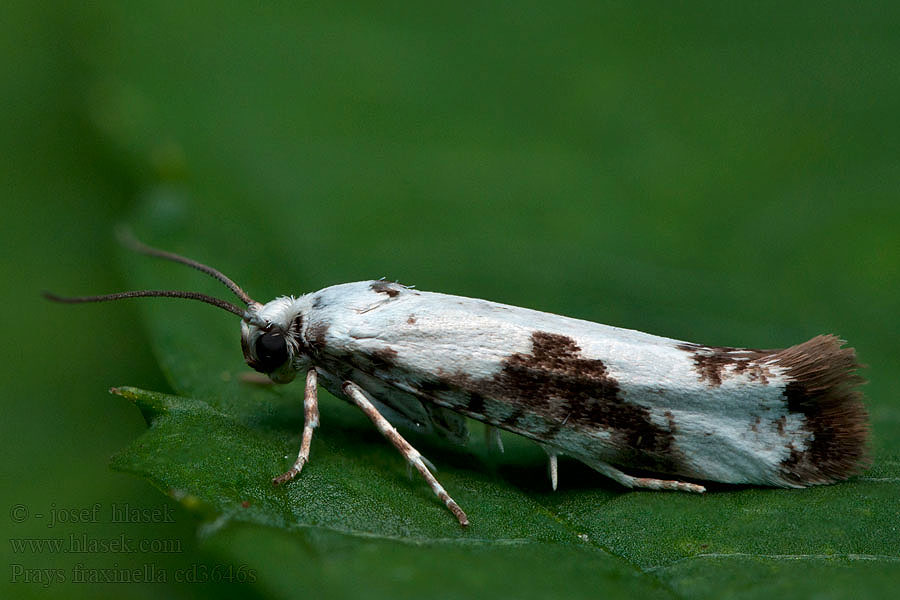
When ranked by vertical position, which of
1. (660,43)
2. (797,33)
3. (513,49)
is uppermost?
(797,33)

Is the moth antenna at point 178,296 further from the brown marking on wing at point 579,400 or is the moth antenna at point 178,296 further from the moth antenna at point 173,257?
the brown marking on wing at point 579,400

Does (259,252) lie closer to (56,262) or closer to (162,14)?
(56,262)

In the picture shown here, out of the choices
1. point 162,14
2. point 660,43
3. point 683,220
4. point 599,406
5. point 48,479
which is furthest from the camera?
point 660,43

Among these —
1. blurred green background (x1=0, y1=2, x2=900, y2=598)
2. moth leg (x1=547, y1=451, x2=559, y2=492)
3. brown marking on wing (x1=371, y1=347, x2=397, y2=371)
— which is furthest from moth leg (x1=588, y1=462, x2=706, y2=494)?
brown marking on wing (x1=371, y1=347, x2=397, y2=371)

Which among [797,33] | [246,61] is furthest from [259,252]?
[797,33]

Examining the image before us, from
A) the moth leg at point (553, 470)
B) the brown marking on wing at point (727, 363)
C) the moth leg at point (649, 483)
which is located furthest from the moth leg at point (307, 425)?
the brown marking on wing at point (727, 363)
